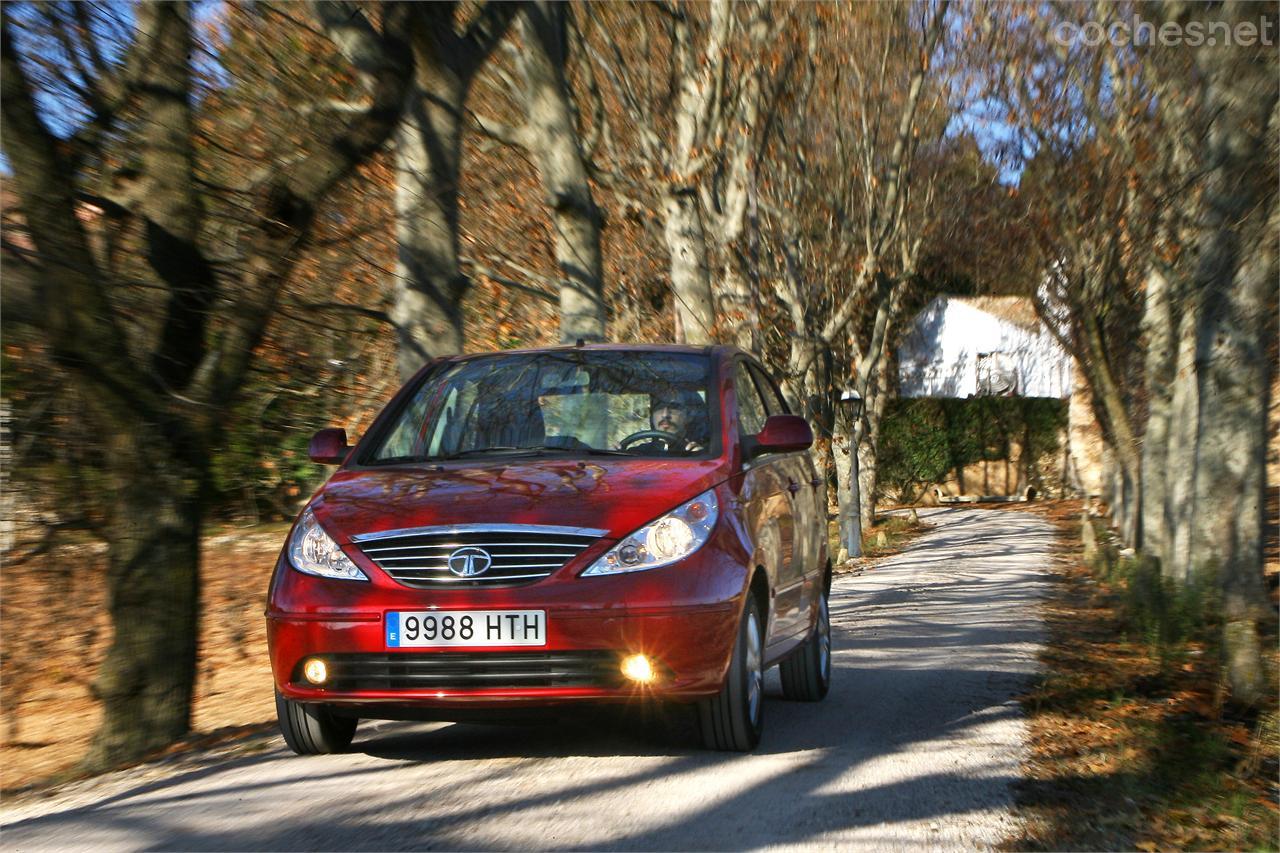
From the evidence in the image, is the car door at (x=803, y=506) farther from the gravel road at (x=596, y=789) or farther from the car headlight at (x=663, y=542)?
the car headlight at (x=663, y=542)

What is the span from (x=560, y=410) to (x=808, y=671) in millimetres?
2040

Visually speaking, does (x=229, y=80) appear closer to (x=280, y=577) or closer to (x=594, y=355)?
(x=594, y=355)

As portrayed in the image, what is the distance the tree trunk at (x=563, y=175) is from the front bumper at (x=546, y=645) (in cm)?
821

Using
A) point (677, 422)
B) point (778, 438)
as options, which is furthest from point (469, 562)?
point (778, 438)

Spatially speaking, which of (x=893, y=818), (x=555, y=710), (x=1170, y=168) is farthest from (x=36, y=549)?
(x=1170, y=168)

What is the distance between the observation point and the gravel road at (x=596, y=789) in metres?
5.15

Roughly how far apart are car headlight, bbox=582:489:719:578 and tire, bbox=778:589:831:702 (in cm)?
186

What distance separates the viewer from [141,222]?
8.07m

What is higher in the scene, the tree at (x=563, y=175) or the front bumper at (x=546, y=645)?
the tree at (x=563, y=175)

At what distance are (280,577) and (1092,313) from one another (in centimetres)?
2087

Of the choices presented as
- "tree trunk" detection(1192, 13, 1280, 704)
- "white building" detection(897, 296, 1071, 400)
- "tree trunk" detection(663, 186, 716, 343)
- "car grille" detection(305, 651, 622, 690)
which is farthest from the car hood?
"white building" detection(897, 296, 1071, 400)

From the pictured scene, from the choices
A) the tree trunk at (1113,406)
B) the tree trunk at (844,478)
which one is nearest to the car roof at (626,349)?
the tree trunk at (1113,406)

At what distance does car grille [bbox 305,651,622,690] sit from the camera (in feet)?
19.4

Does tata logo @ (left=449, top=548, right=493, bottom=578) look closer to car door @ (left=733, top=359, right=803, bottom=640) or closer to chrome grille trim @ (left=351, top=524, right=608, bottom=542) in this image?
chrome grille trim @ (left=351, top=524, right=608, bottom=542)
